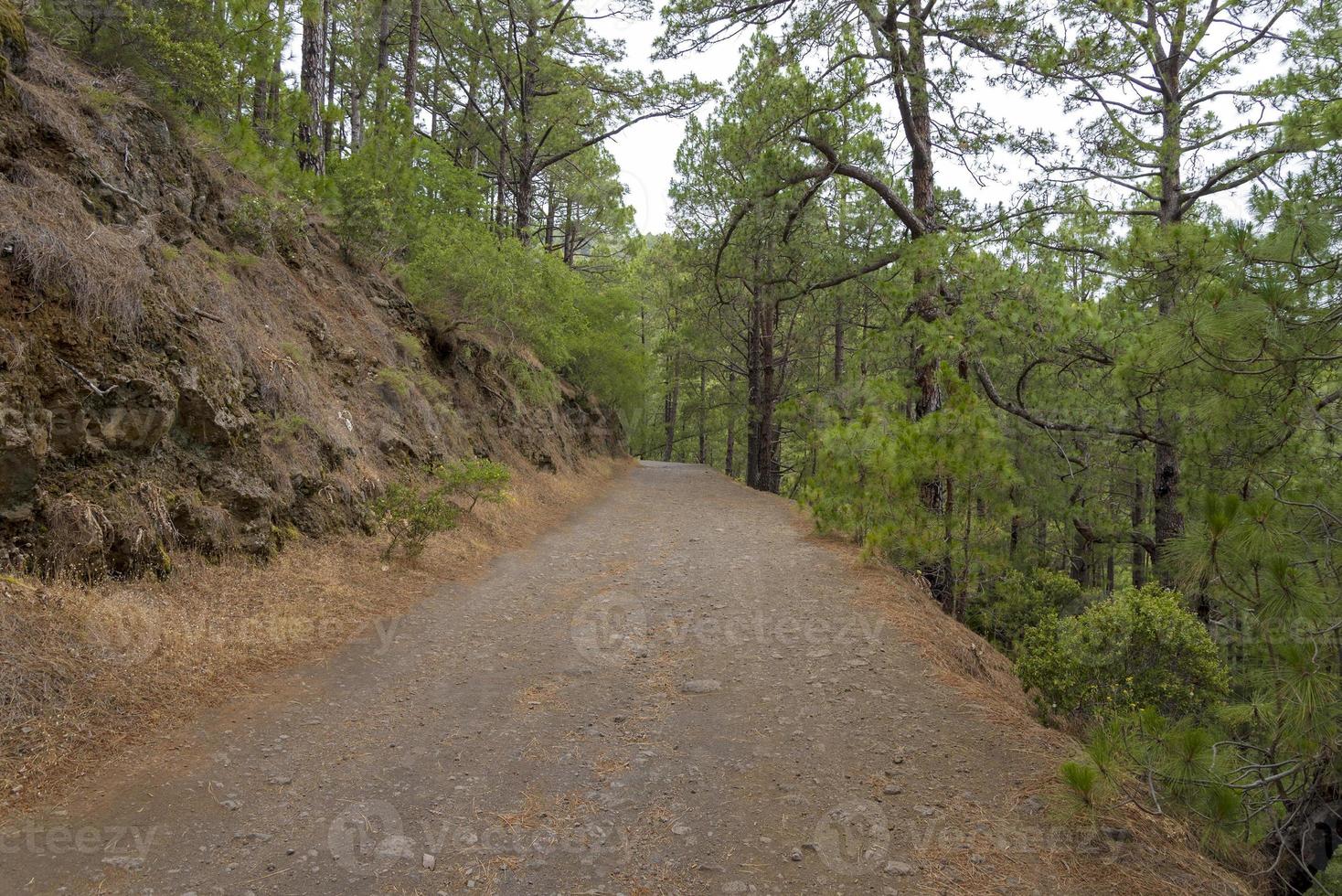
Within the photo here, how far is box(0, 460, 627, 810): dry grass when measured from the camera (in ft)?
10.8

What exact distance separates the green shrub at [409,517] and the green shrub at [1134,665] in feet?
20.1

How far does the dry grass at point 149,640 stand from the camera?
130 inches

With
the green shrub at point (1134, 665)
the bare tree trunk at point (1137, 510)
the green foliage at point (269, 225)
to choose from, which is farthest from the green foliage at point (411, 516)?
the bare tree trunk at point (1137, 510)

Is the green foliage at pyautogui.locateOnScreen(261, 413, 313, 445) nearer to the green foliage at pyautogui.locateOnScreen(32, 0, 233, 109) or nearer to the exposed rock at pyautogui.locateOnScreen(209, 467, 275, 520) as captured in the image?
the exposed rock at pyautogui.locateOnScreen(209, 467, 275, 520)

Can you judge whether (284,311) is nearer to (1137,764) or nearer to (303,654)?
(303,654)

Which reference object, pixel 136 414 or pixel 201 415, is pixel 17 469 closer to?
pixel 136 414

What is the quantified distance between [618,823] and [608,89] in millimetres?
17564

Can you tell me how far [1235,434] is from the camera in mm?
4242

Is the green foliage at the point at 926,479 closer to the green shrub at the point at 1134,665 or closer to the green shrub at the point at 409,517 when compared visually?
the green shrub at the point at 1134,665

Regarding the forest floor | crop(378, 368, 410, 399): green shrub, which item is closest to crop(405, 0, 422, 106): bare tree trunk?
crop(378, 368, 410, 399): green shrub

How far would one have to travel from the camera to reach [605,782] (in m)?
3.57

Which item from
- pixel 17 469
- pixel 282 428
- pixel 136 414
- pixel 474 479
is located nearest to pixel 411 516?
pixel 474 479

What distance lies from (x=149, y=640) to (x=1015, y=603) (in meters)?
9.93

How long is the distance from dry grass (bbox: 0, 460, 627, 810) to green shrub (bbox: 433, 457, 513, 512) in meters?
1.74
